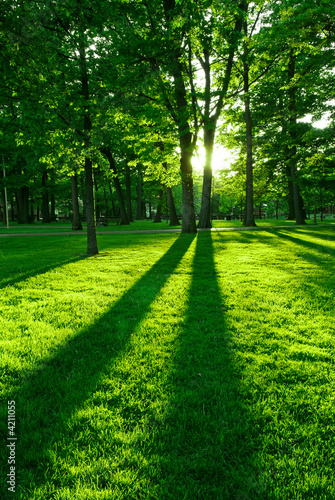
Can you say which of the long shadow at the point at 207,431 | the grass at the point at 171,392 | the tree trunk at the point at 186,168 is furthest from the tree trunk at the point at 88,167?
the long shadow at the point at 207,431

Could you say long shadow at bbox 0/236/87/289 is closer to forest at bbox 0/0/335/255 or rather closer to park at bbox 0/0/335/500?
park at bbox 0/0/335/500

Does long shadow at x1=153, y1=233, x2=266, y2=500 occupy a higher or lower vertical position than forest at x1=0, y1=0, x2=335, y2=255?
lower

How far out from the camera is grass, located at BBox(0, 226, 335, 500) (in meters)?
1.79

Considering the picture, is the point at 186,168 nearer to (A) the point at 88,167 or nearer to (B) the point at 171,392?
(A) the point at 88,167

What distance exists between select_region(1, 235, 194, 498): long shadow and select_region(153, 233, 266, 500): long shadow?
0.78 meters

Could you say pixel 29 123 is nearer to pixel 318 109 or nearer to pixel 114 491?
pixel 114 491

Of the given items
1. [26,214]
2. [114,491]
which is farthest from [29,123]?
[26,214]

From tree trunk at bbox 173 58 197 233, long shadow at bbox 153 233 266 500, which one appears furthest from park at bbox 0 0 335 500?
tree trunk at bbox 173 58 197 233

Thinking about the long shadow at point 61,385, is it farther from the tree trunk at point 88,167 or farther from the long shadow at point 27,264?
the tree trunk at point 88,167

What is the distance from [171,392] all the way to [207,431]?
20.5 inches

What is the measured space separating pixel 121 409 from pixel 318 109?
2207cm

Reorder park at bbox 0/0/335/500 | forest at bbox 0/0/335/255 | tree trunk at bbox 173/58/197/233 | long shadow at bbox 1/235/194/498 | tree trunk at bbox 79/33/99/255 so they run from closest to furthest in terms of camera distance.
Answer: park at bbox 0/0/335/500
long shadow at bbox 1/235/194/498
forest at bbox 0/0/335/255
tree trunk at bbox 79/33/99/255
tree trunk at bbox 173/58/197/233

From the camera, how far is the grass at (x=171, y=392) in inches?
70.6

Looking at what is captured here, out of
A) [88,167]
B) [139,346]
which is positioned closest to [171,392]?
[139,346]
